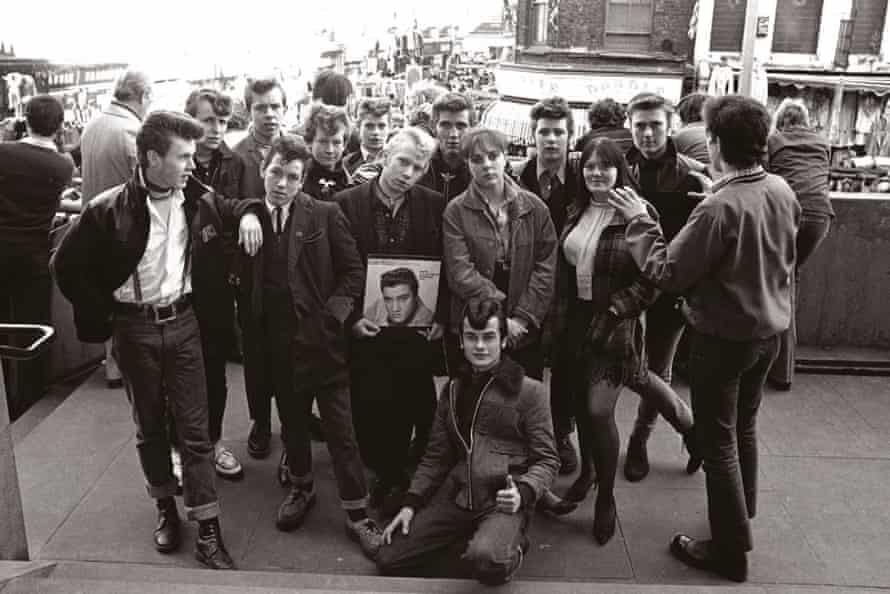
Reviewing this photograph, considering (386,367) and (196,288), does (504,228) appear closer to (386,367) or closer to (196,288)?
(386,367)

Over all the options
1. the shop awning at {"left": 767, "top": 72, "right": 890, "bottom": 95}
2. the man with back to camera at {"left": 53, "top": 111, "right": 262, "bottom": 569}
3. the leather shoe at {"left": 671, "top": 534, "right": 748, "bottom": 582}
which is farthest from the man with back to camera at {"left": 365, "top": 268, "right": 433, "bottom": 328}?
the shop awning at {"left": 767, "top": 72, "right": 890, "bottom": 95}

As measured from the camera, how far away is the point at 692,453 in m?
4.66

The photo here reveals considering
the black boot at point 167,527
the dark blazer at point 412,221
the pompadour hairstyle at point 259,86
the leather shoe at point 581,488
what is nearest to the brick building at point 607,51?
the pompadour hairstyle at point 259,86

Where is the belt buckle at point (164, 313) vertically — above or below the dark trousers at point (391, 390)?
above

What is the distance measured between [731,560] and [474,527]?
1.17 metres

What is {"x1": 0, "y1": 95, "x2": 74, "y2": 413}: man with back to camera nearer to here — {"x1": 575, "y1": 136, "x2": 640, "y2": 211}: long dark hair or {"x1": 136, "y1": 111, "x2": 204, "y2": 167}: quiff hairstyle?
{"x1": 136, "y1": 111, "x2": 204, "y2": 167}: quiff hairstyle

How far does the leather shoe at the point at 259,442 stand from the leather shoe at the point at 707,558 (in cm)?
239

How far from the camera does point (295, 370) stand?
13.1 feet

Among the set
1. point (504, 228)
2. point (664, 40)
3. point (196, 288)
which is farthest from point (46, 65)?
point (664, 40)

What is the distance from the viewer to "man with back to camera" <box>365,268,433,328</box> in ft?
13.6

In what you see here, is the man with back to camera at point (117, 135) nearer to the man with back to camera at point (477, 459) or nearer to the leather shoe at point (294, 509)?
the leather shoe at point (294, 509)

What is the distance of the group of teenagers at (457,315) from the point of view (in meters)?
3.58

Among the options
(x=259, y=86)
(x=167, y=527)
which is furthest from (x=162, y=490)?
(x=259, y=86)

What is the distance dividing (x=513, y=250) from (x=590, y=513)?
1443mm
